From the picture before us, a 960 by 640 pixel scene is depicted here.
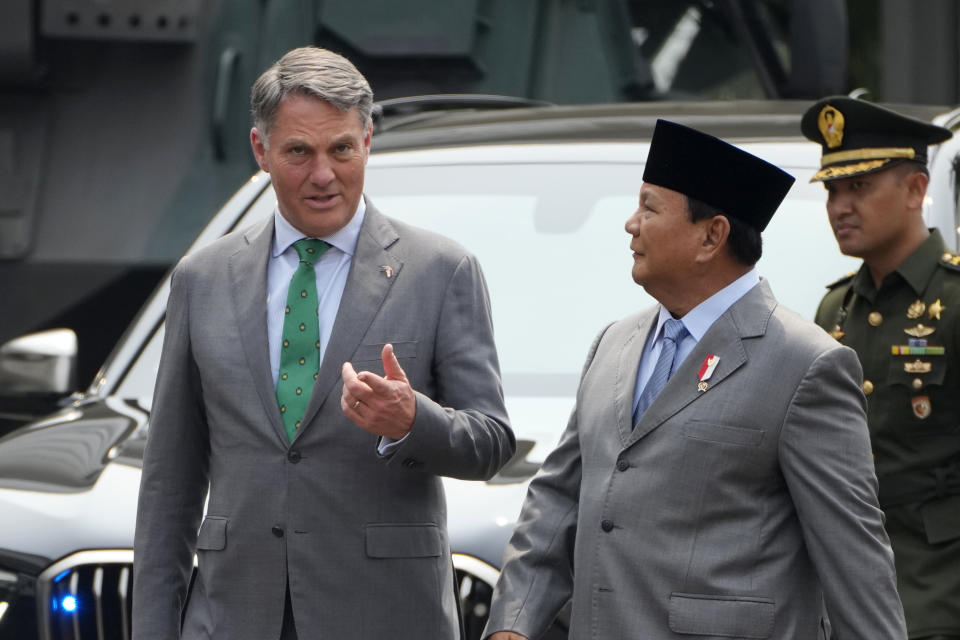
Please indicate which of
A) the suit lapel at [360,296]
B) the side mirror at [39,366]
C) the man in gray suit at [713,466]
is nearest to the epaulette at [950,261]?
the man in gray suit at [713,466]

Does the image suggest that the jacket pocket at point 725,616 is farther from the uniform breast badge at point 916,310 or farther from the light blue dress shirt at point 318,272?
the uniform breast badge at point 916,310

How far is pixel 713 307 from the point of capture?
10.3 feet

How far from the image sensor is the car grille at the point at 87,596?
12.9 feet

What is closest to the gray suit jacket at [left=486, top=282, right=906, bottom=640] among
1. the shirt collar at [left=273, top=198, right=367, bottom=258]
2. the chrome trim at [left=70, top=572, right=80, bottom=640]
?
the shirt collar at [left=273, top=198, right=367, bottom=258]

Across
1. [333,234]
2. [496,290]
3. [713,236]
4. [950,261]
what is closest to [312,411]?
[333,234]

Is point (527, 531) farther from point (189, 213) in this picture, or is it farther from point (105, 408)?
point (189, 213)

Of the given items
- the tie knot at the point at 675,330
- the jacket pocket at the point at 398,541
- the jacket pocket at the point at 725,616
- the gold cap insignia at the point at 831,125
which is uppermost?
the gold cap insignia at the point at 831,125

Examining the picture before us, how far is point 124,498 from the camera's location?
405cm

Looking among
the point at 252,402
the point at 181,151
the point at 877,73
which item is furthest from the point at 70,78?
the point at 877,73

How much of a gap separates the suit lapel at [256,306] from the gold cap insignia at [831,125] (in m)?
1.26

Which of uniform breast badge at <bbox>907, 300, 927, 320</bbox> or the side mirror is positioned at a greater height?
uniform breast badge at <bbox>907, 300, 927, 320</bbox>

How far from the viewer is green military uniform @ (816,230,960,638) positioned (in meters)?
3.79

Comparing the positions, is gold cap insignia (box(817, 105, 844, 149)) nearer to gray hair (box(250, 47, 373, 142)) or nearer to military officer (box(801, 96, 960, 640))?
military officer (box(801, 96, 960, 640))

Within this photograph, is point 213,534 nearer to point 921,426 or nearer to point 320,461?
point 320,461
